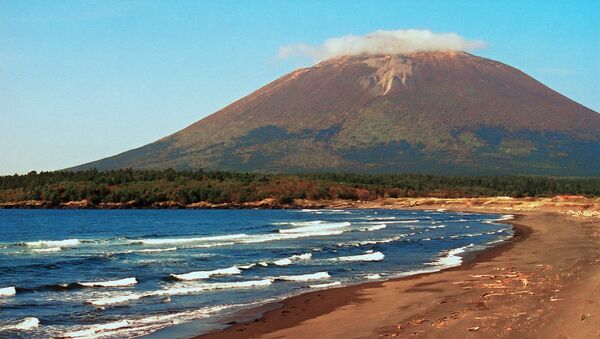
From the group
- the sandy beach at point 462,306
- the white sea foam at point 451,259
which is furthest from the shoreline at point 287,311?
the white sea foam at point 451,259

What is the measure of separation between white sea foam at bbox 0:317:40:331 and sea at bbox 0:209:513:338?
3cm

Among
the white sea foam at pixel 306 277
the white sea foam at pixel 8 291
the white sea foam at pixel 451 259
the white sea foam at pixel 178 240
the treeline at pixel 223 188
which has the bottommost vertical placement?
the white sea foam at pixel 451 259

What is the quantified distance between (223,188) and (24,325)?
428ft

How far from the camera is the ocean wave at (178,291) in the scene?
27.2m

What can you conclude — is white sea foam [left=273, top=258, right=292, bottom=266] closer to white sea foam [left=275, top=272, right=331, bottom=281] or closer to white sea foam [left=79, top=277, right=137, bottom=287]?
white sea foam [left=275, top=272, right=331, bottom=281]

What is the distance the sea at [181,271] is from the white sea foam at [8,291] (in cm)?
4

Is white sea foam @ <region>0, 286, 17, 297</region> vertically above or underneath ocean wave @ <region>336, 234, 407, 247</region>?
above

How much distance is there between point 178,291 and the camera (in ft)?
97.6

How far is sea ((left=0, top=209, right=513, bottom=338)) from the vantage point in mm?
23453

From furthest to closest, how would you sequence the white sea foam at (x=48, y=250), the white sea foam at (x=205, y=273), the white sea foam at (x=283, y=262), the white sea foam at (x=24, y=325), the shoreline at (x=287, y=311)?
the white sea foam at (x=48, y=250)
the white sea foam at (x=283, y=262)
the white sea foam at (x=205, y=273)
the white sea foam at (x=24, y=325)
the shoreline at (x=287, y=311)

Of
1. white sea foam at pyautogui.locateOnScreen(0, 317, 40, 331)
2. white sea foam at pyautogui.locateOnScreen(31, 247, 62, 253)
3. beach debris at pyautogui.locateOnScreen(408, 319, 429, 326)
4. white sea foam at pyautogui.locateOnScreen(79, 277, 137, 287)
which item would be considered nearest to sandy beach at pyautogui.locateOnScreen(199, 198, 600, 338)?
beach debris at pyautogui.locateOnScreen(408, 319, 429, 326)

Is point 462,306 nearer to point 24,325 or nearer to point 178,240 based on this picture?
point 24,325

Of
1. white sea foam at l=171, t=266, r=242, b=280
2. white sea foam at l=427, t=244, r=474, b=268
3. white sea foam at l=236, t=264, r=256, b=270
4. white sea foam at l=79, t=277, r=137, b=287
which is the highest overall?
white sea foam at l=79, t=277, r=137, b=287

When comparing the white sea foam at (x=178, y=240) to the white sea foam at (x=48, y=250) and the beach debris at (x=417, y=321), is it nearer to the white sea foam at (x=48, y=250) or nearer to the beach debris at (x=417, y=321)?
the white sea foam at (x=48, y=250)
